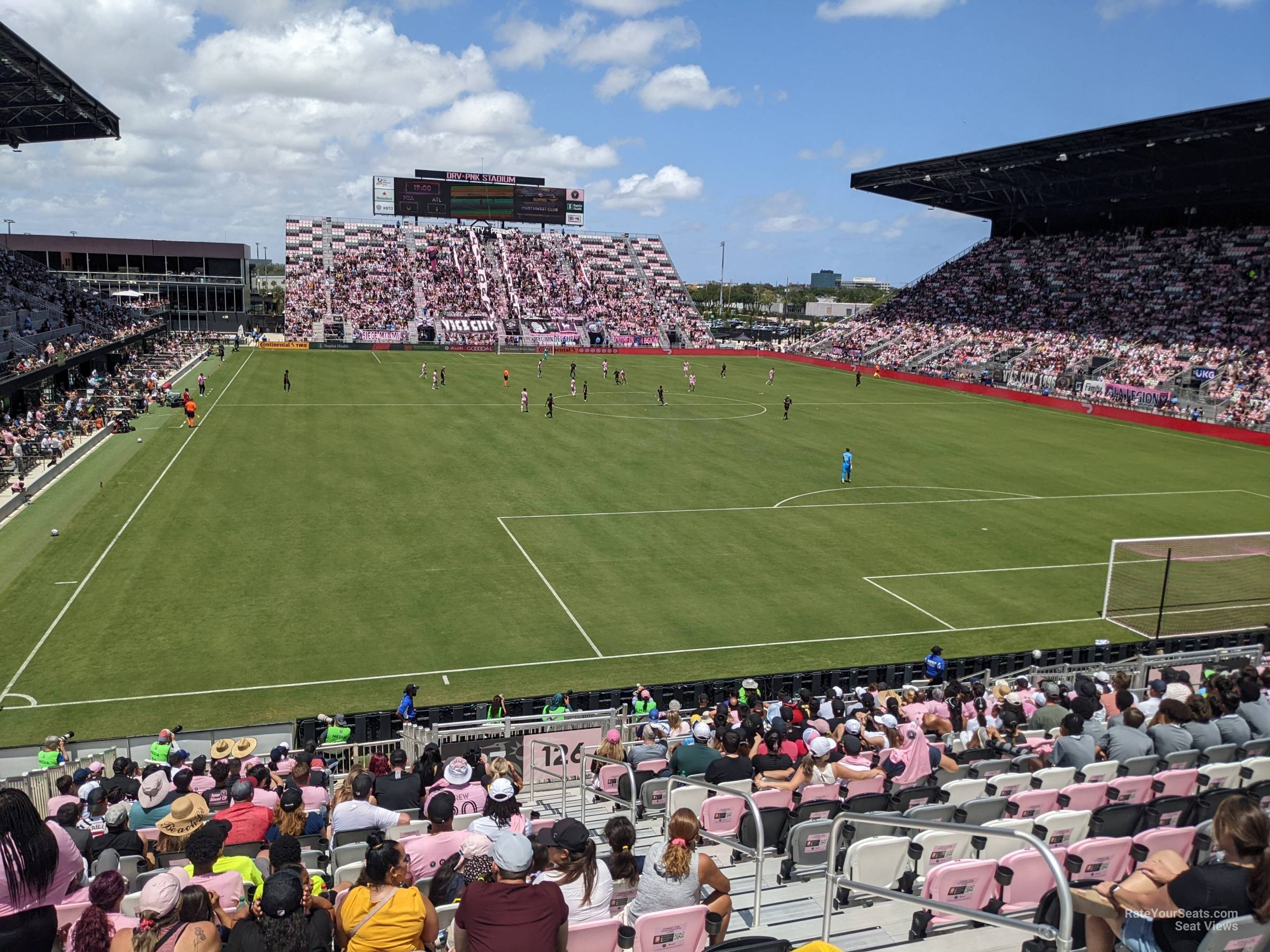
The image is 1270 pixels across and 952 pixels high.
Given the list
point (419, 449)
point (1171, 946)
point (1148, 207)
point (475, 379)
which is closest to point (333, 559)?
point (419, 449)

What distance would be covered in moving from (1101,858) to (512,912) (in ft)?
15.4

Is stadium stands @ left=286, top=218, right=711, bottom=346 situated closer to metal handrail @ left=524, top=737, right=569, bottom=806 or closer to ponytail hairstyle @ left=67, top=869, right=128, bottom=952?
metal handrail @ left=524, top=737, right=569, bottom=806

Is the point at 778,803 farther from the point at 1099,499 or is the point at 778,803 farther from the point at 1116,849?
the point at 1099,499

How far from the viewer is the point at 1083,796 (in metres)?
8.84

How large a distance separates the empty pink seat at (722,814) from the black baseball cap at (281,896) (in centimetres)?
447

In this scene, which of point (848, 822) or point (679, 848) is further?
point (848, 822)

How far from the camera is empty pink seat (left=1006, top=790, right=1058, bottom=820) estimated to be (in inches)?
338

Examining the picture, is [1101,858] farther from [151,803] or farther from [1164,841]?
[151,803]

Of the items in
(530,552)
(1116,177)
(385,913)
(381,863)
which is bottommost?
(530,552)

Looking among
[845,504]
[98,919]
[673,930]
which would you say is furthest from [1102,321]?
[98,919]

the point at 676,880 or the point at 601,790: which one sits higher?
the point at 676,880

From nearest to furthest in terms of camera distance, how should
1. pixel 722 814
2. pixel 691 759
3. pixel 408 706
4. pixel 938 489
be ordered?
pixel 722 814
pixel 691 759
pixel 408 706
pixel 938 489

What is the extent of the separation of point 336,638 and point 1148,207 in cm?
8295

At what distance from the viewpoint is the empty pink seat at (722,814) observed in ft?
29.5
